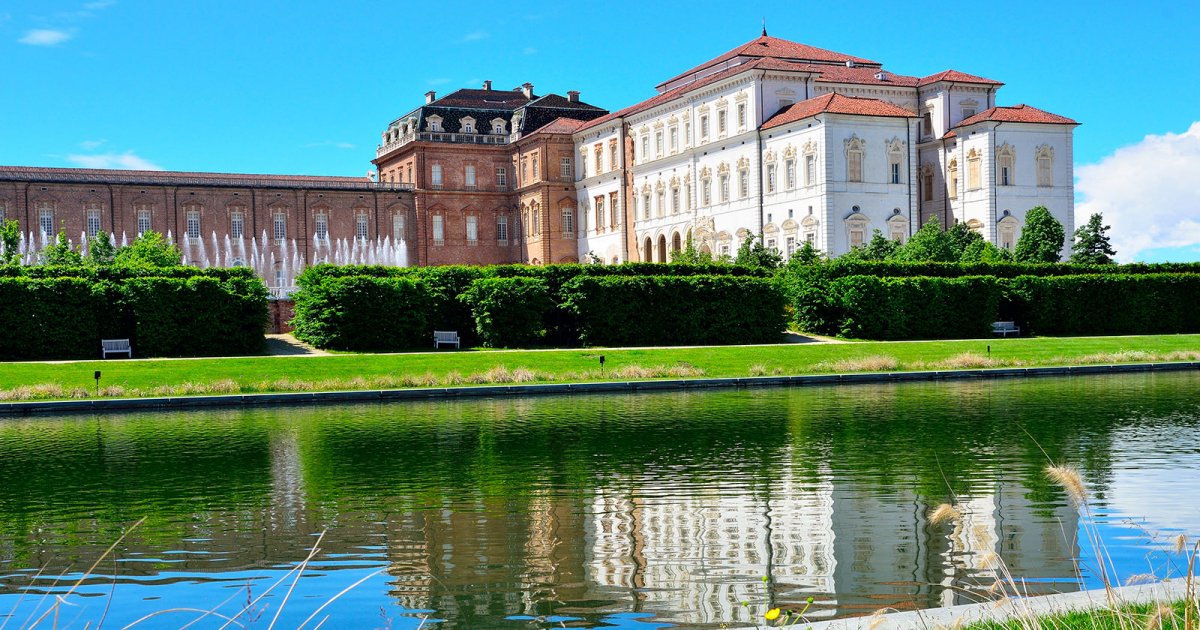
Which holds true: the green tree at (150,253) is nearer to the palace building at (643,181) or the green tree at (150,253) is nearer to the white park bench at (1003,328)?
the palace building at (643,181)

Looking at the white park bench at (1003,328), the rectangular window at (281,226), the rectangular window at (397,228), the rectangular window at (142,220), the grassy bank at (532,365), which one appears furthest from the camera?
the rectangular window at (397,228)

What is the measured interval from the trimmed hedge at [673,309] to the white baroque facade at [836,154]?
65.6 ft

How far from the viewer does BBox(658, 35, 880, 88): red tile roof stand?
68250 millimetres

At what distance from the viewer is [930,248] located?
176 ft

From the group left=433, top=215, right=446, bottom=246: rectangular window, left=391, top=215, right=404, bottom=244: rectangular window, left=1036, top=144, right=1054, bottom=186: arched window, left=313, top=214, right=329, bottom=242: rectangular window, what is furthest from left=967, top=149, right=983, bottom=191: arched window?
left=313, top=214, right=329, bottom=242: rectangular window

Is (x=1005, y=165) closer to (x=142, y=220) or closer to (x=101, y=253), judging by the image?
(x=101, y=253)

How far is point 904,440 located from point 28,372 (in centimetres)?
2202

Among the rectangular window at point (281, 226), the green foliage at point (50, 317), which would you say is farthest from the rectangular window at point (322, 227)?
the green foliage at point (50, 317)

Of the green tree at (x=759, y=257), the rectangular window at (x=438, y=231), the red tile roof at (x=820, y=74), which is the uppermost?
the red tile roof at (x=820, y=74)

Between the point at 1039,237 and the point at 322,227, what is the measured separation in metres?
46.3

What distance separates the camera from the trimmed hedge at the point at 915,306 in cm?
4103

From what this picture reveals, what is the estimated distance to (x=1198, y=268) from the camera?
A: 4528 cm

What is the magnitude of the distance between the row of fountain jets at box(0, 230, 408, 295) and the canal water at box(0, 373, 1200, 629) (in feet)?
194

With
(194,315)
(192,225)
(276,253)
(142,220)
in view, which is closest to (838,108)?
(194,315)
